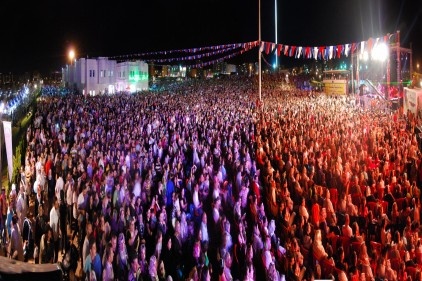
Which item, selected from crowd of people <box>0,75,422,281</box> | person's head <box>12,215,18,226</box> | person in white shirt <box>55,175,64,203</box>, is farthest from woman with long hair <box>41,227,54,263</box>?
person in white shirt <box>55,175,64,203</box>

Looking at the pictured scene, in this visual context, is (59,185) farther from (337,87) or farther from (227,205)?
(337,87)

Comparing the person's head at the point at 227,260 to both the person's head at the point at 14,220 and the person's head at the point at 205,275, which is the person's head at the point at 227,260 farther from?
the person's head at the point at 14,220

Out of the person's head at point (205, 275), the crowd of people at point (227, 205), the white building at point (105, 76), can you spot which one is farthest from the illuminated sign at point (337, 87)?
the person's head at point (205, 275)

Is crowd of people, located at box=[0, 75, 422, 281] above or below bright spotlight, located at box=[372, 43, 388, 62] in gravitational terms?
below

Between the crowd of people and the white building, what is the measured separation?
1301 inches

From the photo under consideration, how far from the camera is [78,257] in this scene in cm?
623

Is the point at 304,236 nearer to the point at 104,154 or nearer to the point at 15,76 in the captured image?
the point at 104,154

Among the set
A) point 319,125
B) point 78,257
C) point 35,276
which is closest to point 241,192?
point 78,257

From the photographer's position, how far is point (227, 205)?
779cm

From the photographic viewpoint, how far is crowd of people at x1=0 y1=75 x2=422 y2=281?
5.67 m

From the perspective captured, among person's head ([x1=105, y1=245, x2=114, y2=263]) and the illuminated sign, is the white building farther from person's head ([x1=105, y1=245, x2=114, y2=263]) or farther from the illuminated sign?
person's head ([x1=105, y1=245, x2=114, y2=263])

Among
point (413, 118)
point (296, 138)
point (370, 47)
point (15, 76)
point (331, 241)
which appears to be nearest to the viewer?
point (331, 241)

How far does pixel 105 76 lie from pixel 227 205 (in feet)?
139

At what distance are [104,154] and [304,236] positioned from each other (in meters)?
6.03
